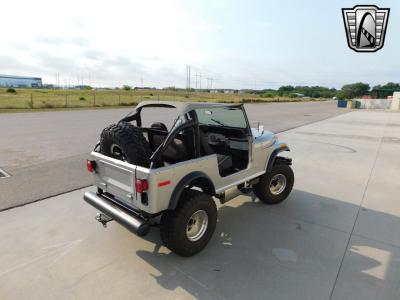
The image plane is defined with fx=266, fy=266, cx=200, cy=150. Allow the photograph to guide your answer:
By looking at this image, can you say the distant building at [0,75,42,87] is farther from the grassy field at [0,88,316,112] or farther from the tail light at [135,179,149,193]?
the tail light at [135,179,149,193]

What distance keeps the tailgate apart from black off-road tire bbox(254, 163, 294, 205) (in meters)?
2.15

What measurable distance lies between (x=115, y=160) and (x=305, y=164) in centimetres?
538

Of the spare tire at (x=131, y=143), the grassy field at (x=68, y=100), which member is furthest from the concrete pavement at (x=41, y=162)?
the grassy field at (x=68, y=100)

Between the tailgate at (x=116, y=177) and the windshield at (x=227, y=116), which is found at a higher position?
the windshield at (x=227, y=116)

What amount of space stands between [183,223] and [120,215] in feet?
2.26

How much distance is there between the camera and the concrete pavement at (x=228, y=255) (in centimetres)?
248

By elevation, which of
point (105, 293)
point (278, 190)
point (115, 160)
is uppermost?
point (115, 160)

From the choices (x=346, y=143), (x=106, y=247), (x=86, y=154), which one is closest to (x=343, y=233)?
(x=106, y=247)

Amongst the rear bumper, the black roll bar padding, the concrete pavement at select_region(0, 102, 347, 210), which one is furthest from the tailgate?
the concrete pavement at select_region(0, 102, 347, 210)

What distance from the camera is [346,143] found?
33.2 feet

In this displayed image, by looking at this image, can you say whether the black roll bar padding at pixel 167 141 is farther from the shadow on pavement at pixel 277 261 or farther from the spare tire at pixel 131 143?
the shadow on pavement at pixel 277 261

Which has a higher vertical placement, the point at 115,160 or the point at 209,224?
the point at 115,160

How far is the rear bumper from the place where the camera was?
2666 mm

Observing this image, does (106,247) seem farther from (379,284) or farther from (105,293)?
(379,284)
